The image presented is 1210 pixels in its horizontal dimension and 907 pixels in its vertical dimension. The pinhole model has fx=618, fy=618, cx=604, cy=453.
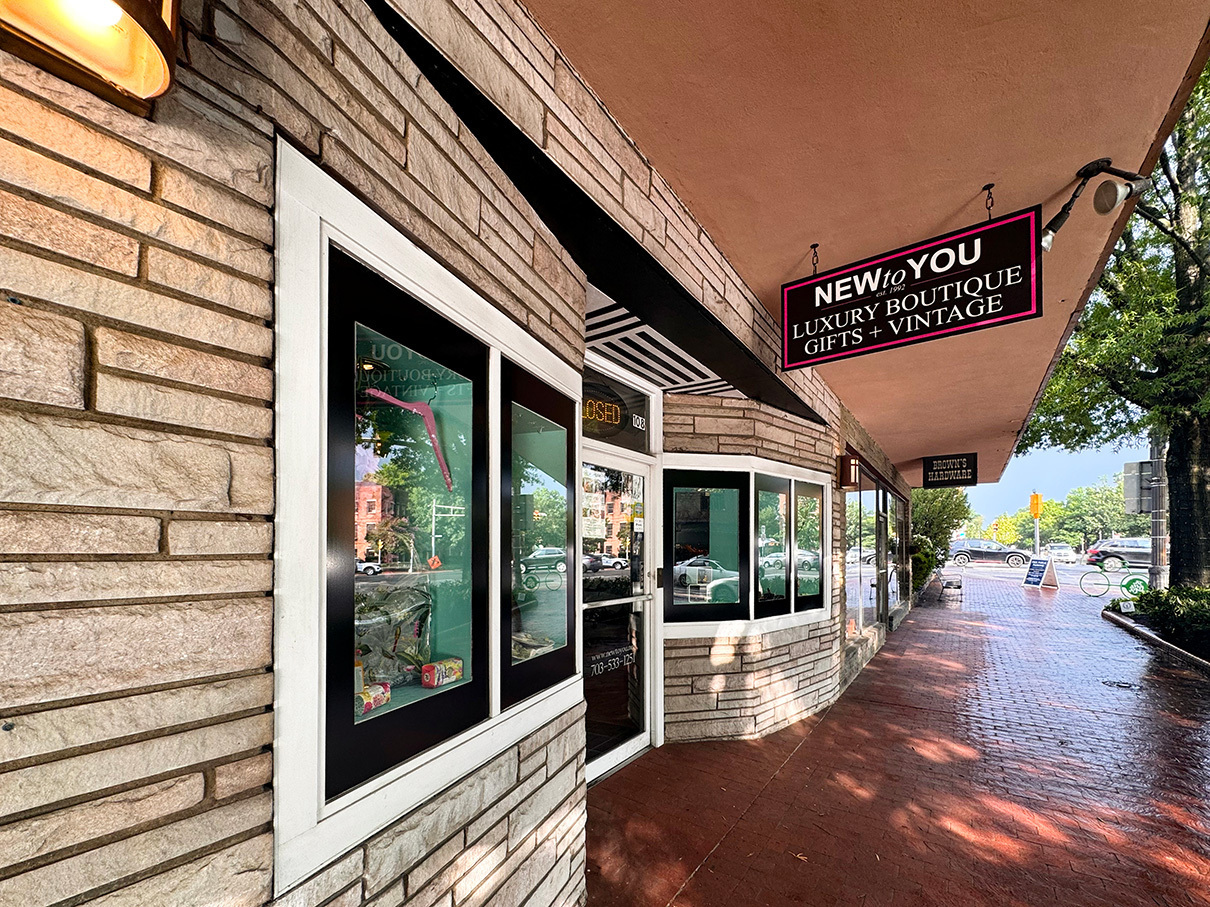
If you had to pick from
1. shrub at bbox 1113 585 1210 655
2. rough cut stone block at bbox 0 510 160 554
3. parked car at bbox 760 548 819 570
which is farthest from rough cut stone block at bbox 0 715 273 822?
shrub at bbox 1113 585 1210 655

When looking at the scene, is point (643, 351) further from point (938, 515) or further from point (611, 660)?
point (938, 515)

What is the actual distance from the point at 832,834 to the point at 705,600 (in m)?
1.89

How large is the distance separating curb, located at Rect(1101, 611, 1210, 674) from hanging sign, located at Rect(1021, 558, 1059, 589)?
636cm

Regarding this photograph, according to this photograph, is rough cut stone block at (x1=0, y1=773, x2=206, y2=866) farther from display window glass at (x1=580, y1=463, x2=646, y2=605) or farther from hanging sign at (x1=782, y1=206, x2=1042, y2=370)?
hanging sign at (x1=782, y1=206, x2=1042, y2=370)

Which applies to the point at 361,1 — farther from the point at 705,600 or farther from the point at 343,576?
the point at 705,600

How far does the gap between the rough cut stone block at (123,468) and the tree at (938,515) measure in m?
19.6

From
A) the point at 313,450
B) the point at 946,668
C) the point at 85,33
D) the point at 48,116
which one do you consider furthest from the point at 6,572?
the point at 946,668

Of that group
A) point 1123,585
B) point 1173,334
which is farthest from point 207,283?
point 1123,585

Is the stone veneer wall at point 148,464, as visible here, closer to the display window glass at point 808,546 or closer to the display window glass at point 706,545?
the display window glass at point 706,545

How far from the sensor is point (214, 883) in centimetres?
112

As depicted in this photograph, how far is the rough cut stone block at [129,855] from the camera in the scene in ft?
2.95

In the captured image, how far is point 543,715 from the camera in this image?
7.80ft

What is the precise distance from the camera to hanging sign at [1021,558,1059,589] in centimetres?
1738

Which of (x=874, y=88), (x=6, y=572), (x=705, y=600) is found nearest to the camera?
(x=6, y=572)
